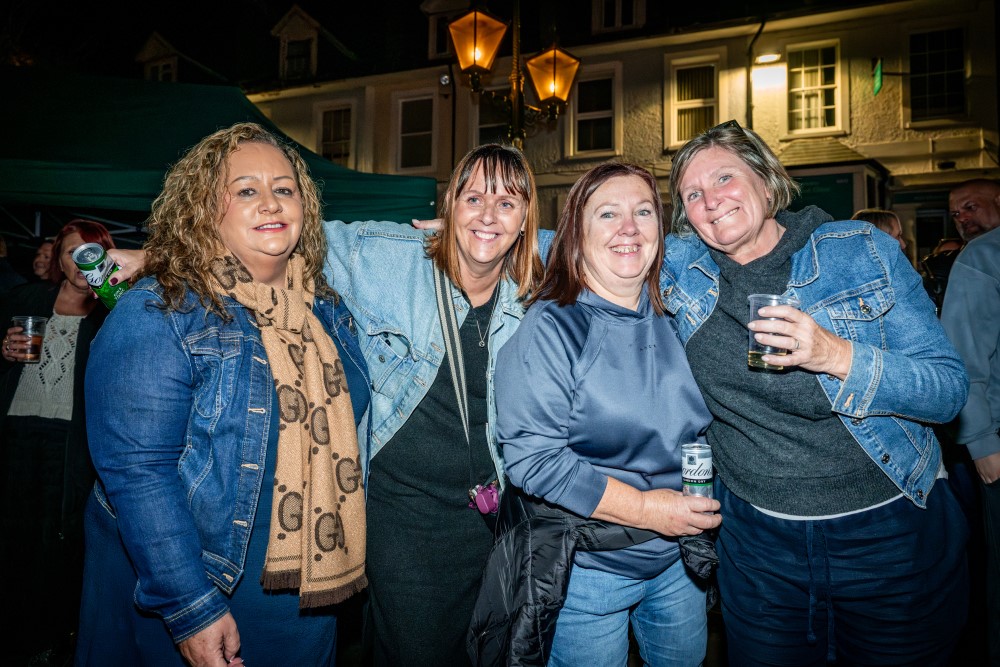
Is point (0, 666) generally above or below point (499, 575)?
below

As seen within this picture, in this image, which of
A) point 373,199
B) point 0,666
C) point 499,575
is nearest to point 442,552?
point 499,575

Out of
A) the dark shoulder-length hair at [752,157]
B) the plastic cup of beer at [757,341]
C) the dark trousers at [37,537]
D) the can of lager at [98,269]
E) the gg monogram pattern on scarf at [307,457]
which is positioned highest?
the dark shoulder-length hair at [752,157]

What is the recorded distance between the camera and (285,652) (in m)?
2.07

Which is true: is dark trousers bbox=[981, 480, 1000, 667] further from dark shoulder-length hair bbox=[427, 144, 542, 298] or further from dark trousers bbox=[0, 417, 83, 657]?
dark trousers bbox=[0, 417, 83, 657]

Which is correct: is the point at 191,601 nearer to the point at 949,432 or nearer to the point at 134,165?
the point at 949,432

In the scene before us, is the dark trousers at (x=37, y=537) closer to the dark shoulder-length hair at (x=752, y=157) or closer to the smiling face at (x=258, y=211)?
the smiling face at (x=258, y=211)

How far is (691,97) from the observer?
48.0 ft

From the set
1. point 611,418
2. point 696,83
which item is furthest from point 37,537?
point 696,83

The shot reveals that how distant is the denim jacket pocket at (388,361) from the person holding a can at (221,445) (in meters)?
0.28

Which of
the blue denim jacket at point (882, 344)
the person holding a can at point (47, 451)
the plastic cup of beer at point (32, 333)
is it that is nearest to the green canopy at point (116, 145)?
the person holding a can at point (47, 451)

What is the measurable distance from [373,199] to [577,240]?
14.2 feet

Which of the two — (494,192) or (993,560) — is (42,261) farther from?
(993,560)

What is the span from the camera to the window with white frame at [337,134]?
711 inches

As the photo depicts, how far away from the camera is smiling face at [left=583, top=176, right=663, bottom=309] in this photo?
218 centimetres
